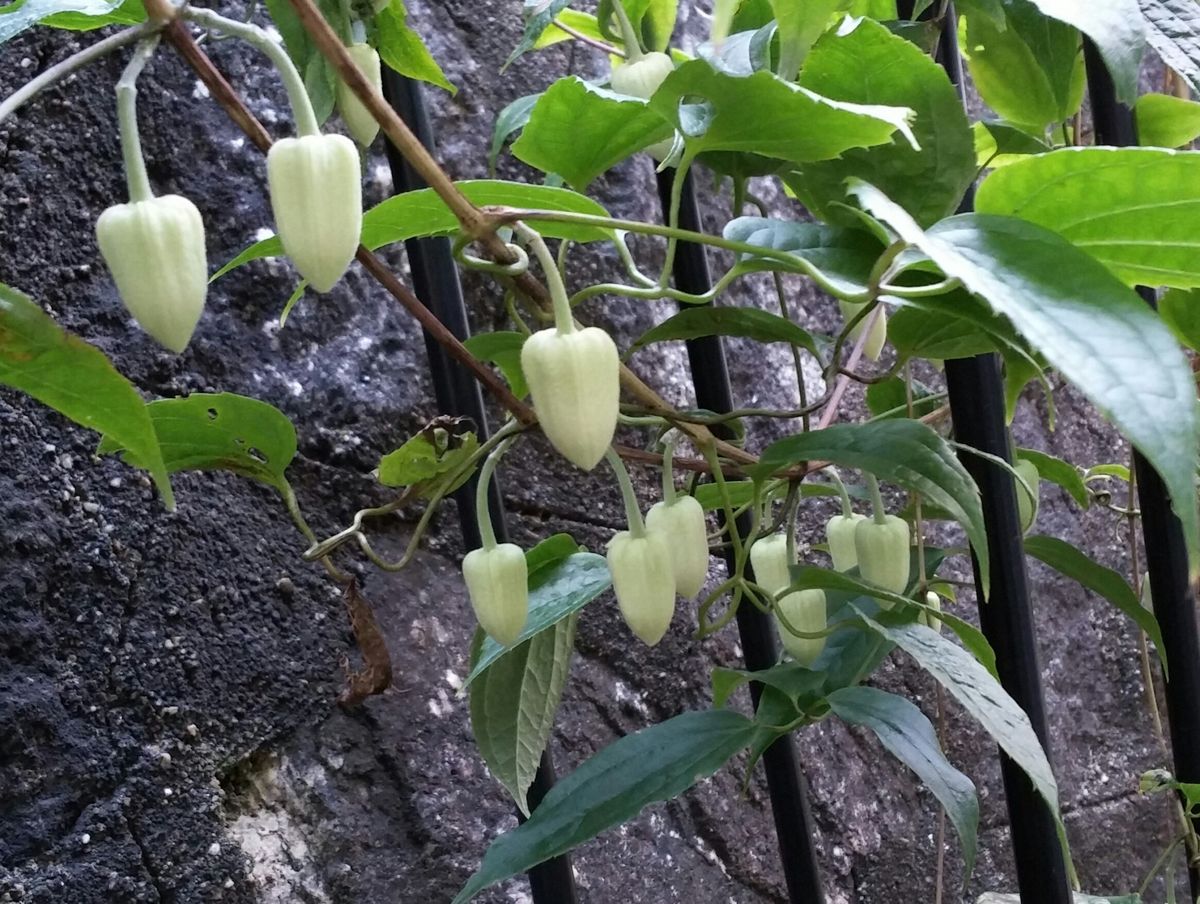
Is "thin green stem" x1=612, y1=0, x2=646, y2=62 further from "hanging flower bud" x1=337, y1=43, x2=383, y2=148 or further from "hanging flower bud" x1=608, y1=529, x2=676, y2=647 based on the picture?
"hanging flower bud" x1=608, y1=529, x2=676, y2=647

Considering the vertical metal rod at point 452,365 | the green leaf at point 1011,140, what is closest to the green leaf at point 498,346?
the vertical metal rod at point 452,365

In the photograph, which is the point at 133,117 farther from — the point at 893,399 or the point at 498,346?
the point at 893,399

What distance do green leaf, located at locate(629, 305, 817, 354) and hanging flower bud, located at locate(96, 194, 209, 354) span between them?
190 mm

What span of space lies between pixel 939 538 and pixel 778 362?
0.87 feet

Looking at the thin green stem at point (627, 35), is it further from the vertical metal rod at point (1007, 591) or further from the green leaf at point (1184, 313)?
the green leaf at point (1184, 313)

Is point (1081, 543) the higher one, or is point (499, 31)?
point (499, 31)

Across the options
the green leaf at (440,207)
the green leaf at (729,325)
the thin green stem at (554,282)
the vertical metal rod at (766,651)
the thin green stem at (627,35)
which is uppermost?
the thin green stem at (627,35)

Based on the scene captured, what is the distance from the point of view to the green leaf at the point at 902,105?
13.0 inches

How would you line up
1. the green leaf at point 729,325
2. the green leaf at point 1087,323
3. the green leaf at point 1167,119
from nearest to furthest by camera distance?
the green leaf at point 1087,323 < the green leaf at point 729,325 < the green leaf at point 1167,119

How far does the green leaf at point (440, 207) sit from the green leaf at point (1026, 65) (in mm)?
215

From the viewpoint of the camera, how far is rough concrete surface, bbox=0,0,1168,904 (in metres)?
0.64

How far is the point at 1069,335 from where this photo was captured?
25 cm

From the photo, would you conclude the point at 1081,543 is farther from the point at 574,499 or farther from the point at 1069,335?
the point at 1069,335

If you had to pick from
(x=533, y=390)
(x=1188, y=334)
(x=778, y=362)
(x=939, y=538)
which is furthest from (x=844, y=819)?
(x=533, y=390)
